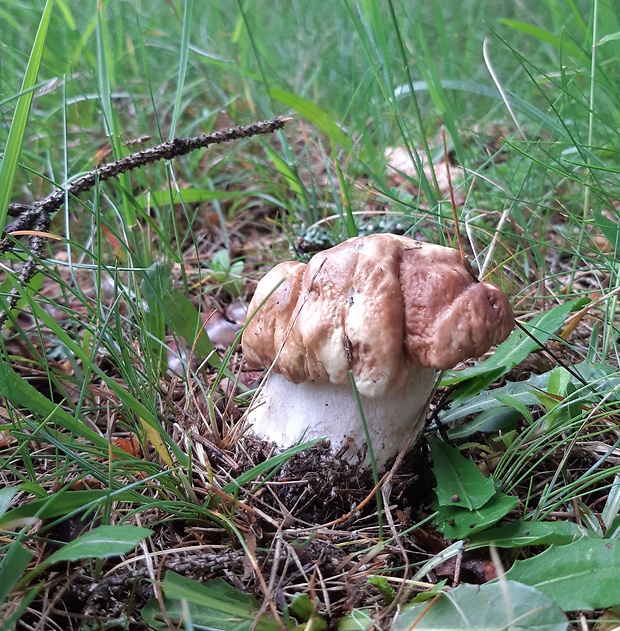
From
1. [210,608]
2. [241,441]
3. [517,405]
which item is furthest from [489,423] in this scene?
[210,608]

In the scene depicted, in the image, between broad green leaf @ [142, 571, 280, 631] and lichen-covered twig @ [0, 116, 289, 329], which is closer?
broad green leaf @ [142, 571, 280, 631]

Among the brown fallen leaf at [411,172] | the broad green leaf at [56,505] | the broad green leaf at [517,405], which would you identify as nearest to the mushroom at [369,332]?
the broad green leaf at [517,405]

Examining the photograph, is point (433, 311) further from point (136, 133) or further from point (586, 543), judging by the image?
point (136, 133)

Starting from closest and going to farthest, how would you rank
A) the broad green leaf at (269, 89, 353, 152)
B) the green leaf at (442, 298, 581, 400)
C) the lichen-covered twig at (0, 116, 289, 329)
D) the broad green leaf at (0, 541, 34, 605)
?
the broad green leaf at (0, 541, 34, 605)
the lichen-covered twig at (0, 116, 289, 329)
the green leaf at (442, 298, 581, 400)
the broad green leaf at (269, 89, 353, 152)

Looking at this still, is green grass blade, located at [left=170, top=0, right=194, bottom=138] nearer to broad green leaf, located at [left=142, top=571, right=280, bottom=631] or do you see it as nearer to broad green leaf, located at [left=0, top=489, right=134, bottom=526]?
broad green leaf, located at [left=0, top=489, right=134, bottom=526]

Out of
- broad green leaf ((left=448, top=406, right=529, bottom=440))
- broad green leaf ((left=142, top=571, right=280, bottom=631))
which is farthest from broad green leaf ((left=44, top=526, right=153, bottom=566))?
broad green leaf ((left=448, top=406, right=529, bottom=440))

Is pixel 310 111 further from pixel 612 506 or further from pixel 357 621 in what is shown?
pixel 357 621

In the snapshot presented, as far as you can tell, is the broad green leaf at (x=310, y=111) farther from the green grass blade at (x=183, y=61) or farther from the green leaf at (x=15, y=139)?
the green leaf at (x=15, y=139)
